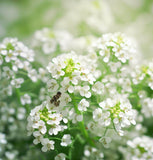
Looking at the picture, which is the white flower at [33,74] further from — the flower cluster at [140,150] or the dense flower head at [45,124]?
the flower cluster at [140,150]

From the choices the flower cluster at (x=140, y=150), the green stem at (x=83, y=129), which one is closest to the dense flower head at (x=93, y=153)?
the green stem at (x=83, y=129)

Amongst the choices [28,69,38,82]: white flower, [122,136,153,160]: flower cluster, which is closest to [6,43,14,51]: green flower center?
[28,69,38,82]: white flower

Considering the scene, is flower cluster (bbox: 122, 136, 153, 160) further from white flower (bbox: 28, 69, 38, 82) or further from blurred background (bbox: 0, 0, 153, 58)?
blurred background (bbox: 0, 0, 153, 58)

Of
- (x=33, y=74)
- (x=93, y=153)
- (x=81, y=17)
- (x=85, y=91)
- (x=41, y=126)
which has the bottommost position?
(x=93, y=153)

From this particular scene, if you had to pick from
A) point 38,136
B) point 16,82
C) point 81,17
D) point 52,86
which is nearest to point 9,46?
point 16,82

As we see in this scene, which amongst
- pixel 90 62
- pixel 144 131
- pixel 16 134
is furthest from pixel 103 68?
pixel 16 134

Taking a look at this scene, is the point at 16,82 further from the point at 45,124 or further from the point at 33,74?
the point at 45,124

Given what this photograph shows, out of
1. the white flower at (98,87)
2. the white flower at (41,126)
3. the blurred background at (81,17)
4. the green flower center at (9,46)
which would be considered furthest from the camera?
the blurred background at (81,17)

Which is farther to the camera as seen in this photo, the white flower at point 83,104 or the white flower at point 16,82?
the white flower at point 16,82

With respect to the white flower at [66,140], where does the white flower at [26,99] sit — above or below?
above
